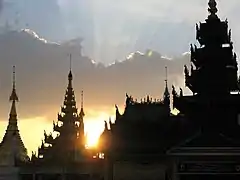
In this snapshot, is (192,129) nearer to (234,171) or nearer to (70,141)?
(234,171)

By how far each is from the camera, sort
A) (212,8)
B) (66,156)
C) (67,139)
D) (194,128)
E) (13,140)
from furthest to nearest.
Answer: (13,140) < (67,139) < (66,156) < (212,8) < (194,128)

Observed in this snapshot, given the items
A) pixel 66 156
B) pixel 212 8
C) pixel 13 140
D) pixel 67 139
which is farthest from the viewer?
pixel 13 140

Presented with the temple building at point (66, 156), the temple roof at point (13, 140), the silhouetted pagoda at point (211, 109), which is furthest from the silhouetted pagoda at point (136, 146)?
the temple roof at point (13, 140)

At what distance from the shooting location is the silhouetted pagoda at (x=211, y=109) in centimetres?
3738

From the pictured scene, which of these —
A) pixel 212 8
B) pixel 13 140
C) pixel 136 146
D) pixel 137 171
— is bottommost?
pixel 137 171

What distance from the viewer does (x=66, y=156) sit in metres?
54.2

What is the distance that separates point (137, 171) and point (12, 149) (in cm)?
2457

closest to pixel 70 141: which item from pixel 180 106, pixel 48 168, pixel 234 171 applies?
pixel 48 168

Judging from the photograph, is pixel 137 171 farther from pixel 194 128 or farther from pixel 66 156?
pixel 66 156

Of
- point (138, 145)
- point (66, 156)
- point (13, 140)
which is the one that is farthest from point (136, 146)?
point (13, 140)

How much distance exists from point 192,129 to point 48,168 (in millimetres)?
16471

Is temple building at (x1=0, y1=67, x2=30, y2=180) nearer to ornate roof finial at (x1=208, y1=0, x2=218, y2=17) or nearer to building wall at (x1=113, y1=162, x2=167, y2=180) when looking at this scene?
building wall at (x1=113, y1=162, x2=167, y2=180)

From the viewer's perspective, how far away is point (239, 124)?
40.2 meters

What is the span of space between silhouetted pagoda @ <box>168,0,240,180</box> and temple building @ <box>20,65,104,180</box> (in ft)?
32.9
